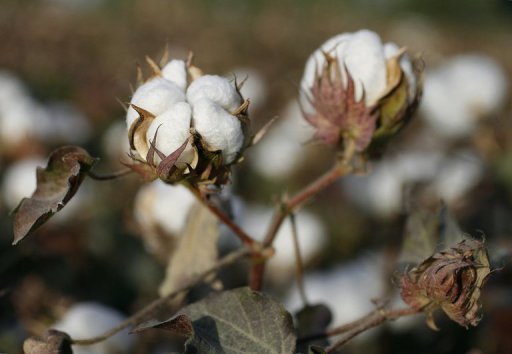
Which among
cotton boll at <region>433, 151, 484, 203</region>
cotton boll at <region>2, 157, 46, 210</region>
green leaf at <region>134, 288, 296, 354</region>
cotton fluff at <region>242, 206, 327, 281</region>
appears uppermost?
cotton boll at <region>2, 157, 46, 210</region>

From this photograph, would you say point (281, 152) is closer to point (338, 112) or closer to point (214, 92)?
point (338, 112)

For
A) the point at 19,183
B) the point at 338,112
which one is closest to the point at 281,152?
the point at 19,183

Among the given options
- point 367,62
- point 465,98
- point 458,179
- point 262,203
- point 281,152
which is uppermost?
point 281,152

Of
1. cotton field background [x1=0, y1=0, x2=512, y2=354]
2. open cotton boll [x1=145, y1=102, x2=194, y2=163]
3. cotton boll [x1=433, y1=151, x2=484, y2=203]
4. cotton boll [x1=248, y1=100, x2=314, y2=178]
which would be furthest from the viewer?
cotton boll [x1=248, y1=100, x2=314, y2=178]

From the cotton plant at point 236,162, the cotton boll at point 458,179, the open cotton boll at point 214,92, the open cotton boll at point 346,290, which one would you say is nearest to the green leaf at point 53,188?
the cotton plant at point 236,162

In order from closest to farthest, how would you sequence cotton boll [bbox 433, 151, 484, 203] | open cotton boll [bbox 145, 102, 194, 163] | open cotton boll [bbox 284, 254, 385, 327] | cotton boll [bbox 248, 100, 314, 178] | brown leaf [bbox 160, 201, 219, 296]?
open cotton boll [bbox 145, 102, 194, 163] → brown leaf [bbox 160, 201, 219, 296] → open cotton boll [bbox 284, 254, 385, 327] → cotton boll [bbox 433, 151, 484, 203] → cotton boll [bbox 248, 100, 314, 178]

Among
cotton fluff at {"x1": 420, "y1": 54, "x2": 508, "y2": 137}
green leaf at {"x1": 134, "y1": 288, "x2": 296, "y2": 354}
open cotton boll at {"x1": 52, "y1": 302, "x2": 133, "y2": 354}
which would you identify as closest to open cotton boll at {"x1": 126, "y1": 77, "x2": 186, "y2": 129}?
green leaf at {"x1": 134, "y1": 288, "x2": 296, "y2": 354}

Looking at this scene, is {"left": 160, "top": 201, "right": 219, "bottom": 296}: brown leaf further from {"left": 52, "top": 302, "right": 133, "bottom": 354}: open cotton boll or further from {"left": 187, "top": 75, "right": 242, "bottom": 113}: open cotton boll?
{"left": 187, "top": 75, "right": 242, "bottom": 113}: open cotton boll
